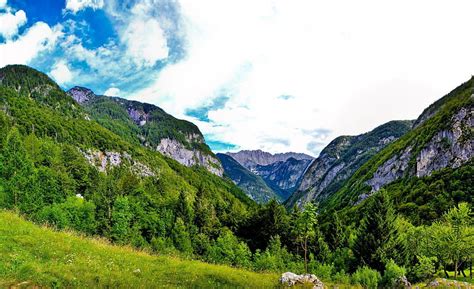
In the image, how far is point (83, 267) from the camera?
18.8 metres

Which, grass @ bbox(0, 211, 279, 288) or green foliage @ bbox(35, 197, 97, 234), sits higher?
green foliage @ bbox(35, 197, 97, 234)

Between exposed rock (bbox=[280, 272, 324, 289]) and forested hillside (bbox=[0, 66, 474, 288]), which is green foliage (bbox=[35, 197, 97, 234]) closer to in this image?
forested hillside (bbox=[0, 66, 474, 288])

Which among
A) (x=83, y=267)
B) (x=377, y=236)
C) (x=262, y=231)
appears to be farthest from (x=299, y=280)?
(x=262, y=231)

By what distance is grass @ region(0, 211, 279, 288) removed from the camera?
16359mm

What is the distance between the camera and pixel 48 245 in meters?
21.2

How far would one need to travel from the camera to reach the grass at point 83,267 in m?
16.4

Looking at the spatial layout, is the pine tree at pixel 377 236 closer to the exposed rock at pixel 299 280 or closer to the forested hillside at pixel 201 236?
the forested hillside at pixel 201 236

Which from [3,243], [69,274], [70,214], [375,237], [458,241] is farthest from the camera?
[375,237]

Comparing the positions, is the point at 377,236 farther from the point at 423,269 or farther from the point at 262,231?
the point at 262,231

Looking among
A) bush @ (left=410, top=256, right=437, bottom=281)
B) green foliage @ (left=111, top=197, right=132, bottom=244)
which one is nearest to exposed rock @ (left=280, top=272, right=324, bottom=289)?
bush @ (left=410, top=256, right=437, bottom=281)

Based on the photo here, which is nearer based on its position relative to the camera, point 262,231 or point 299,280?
point 299,280

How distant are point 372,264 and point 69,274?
66.8 meters

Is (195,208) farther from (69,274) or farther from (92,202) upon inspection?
(69,274)

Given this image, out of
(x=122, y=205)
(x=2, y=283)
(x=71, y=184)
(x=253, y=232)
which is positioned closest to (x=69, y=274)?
(x=2, y=283)
